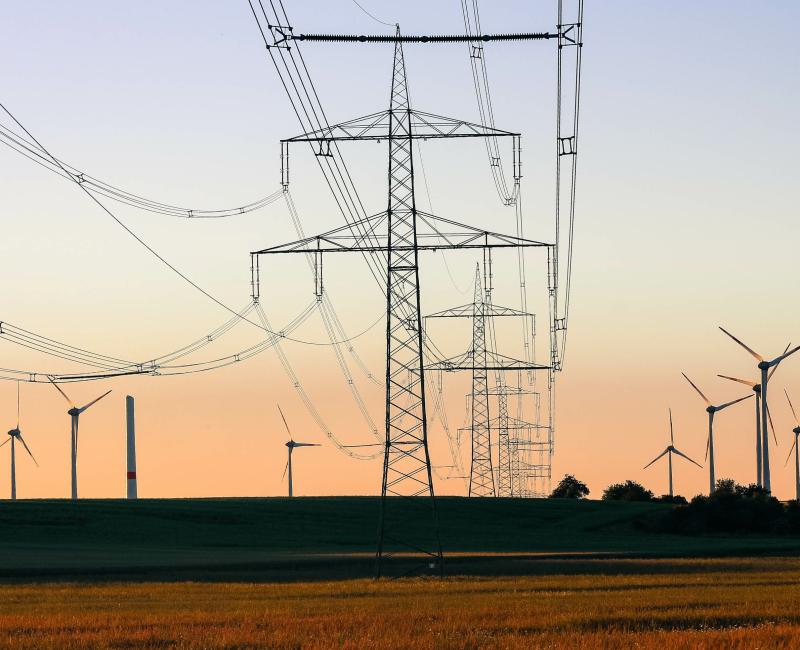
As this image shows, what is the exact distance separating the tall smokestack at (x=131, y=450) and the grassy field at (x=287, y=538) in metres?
3.66

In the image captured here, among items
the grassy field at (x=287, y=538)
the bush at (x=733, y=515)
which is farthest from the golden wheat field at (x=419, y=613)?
the bush at (x=733, y=515)

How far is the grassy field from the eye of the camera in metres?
85.1

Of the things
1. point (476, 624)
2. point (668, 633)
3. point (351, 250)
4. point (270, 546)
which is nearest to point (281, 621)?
point (476, 624)

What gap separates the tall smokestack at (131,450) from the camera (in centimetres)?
16650

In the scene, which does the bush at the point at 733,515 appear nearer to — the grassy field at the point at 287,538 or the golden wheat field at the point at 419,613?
the grassy field at the point at 287,538

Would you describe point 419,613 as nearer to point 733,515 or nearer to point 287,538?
point 287,538

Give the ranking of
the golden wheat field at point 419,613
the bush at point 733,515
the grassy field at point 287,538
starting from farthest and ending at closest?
the bush at point 733,515
the grassy field at point 287,538
the golden wheat field at point 419,613

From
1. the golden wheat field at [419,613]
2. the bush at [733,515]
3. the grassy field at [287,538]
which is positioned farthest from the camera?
the bush at [733,515]

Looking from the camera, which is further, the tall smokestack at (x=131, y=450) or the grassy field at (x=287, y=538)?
the tall smokestack at (x=131, y=450)

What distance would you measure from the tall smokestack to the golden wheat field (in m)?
98.0

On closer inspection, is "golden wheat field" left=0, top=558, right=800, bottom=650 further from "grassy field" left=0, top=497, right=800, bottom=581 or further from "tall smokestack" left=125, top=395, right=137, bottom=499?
"tall smokestack" left=125, top=395, right=137, bottom=499

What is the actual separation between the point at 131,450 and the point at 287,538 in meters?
33.0

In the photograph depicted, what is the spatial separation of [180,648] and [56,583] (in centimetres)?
3208

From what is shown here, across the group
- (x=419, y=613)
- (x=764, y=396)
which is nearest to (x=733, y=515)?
(x=764, y=396)
